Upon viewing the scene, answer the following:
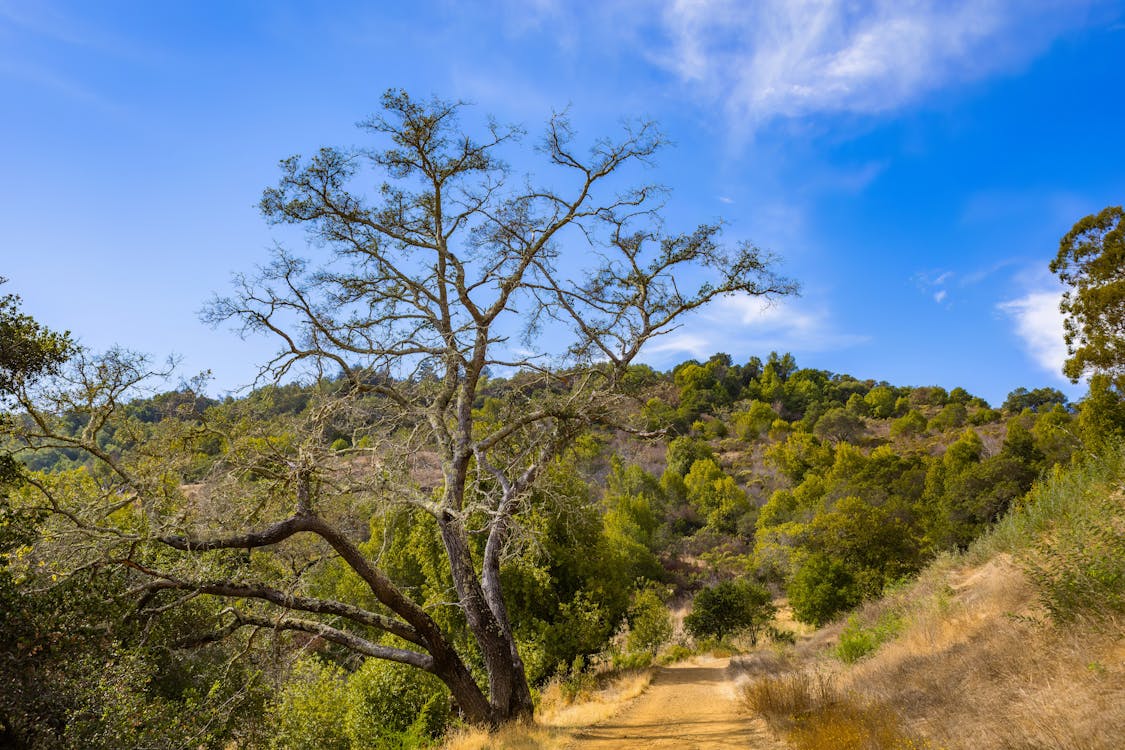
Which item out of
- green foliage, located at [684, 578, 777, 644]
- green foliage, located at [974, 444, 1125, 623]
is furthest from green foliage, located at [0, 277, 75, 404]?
green foliage, located at [684, 578, 777, 644]

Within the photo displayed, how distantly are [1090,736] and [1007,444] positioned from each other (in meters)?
42.0

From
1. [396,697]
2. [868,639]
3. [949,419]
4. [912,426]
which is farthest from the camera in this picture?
[912,426]

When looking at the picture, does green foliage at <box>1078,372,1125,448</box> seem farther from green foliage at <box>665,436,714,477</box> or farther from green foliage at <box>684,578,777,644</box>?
green foliage at <box>665,436,714,477</box>

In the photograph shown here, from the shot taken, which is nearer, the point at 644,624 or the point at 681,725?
the point at 681,725

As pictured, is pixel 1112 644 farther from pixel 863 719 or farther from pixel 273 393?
pixel 273 393

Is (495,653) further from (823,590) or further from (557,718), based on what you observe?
(823,590)

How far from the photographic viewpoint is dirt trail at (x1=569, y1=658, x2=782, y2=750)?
7.62 m

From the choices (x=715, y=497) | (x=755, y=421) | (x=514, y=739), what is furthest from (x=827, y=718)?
(x=755, y=421)

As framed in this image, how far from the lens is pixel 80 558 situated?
612 cm

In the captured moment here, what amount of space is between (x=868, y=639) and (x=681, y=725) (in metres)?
6.44

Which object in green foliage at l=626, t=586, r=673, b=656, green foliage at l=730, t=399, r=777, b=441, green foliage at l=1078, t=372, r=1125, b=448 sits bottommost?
green foliage at l=626, t=586, r=673, b=656

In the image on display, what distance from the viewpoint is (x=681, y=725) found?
8906 mm

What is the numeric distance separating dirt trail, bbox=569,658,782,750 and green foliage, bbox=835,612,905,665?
266cm

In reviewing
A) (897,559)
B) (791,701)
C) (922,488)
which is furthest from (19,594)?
(922,488)
